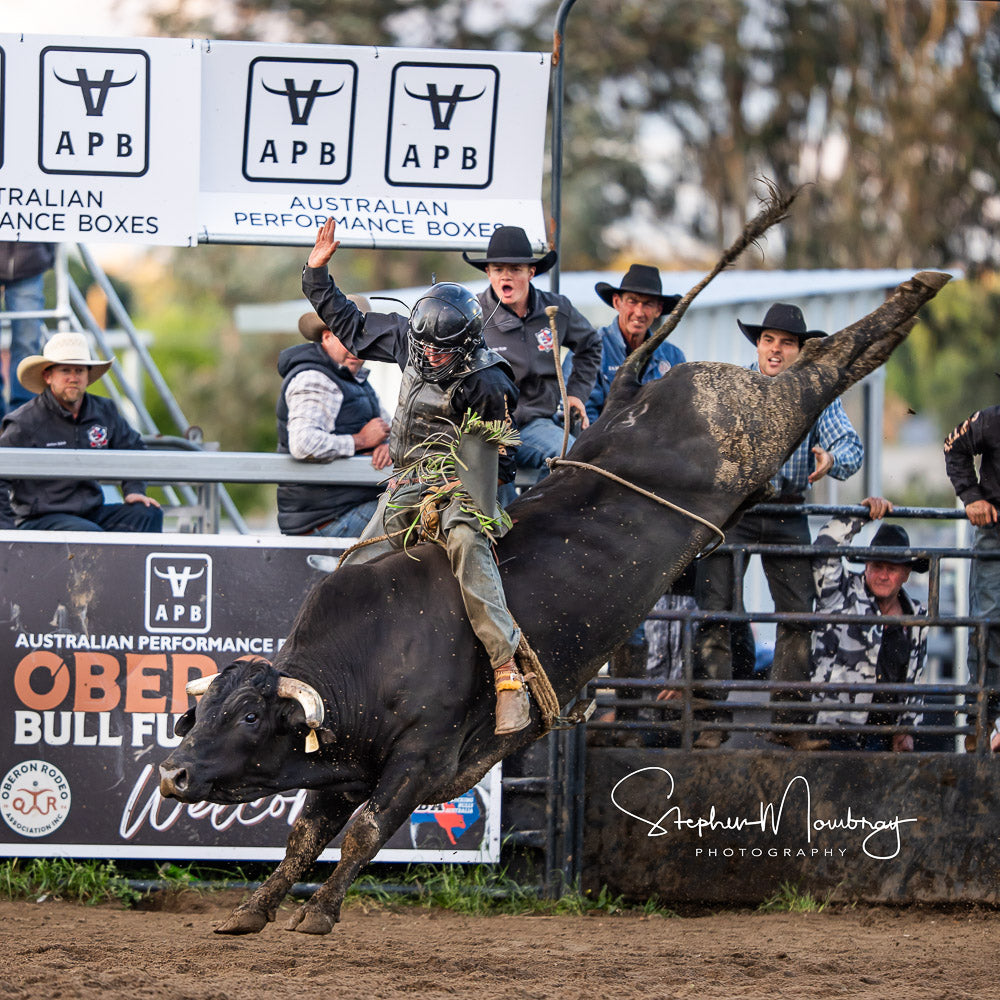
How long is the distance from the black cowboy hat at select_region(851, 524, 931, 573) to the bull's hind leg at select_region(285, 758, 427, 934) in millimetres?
3034

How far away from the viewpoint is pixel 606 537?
5980 millimetres

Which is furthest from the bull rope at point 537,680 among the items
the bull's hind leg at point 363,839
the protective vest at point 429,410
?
the protective vest at point 429,410

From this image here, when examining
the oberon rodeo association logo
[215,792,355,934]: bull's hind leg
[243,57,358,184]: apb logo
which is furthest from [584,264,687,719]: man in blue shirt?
the oberon rodeo association logo

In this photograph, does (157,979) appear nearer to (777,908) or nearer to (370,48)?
(777,908)

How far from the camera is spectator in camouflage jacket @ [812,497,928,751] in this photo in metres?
→ 7.48

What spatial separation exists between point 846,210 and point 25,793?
25.7 meters

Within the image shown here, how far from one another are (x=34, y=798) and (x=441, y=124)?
397 cm

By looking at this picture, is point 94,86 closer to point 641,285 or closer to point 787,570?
point 641,285

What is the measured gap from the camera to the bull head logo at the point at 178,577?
23.1 feet

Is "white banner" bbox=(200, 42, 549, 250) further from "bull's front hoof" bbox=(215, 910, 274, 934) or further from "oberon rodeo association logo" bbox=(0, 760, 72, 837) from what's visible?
"bull's front hoof" bbox=(215, 910, 274, 934)

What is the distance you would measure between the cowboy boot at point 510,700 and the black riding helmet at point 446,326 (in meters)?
1.18

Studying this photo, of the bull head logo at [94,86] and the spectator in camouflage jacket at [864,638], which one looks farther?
the spectator in camouflage jacket at [864,638]

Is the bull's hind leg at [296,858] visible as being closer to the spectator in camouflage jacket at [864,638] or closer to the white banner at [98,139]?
the spectator in camouflage jacket at [864,638]

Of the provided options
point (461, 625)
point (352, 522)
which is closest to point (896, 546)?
point (352, 522)
